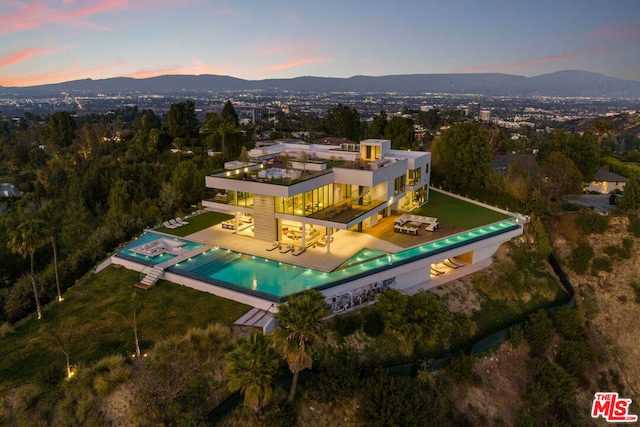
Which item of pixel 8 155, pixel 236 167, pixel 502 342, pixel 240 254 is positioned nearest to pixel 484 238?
pixel 502 342

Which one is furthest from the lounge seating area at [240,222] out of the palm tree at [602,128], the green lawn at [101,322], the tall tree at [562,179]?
the palm tree at [602,128]

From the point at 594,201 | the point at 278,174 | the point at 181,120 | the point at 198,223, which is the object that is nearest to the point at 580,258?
the point at 594,201

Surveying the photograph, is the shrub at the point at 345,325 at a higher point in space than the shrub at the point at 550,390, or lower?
higher

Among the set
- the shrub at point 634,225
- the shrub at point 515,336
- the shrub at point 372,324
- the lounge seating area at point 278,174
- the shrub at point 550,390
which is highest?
the lounge seating area at point 278,174

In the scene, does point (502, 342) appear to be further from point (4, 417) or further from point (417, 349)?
point (4, 417)

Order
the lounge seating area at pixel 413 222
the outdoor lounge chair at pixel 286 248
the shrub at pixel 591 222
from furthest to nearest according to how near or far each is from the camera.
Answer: the shrub at pixel 591 222
the lounge seating area at pixel 413 222
the outdoor lounge chair at pixel 286 248

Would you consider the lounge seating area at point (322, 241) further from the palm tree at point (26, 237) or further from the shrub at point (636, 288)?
the shrub at point (636, 288)

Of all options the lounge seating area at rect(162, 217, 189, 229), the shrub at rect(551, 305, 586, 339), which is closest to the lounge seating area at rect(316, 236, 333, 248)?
the lounge seating area at rect(162, 217, 189, 229)
